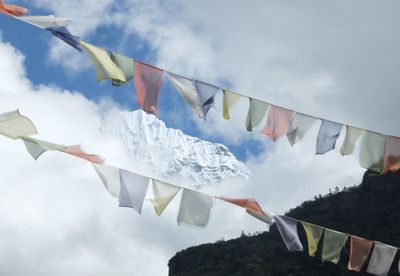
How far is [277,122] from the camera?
33.7 feet

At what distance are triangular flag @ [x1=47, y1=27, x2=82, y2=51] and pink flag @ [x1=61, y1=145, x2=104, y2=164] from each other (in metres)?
1.24

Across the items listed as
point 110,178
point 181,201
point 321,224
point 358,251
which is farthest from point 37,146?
point 321,224

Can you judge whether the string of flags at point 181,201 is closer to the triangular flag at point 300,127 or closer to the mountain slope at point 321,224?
the triangular flag at point 300,127

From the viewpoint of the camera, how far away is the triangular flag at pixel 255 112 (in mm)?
10047

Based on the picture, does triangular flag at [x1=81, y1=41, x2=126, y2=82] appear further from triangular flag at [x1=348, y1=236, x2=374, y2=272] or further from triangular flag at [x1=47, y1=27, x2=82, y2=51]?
triangular flag at [x1=348, y1=236, x2=374, y2=272]

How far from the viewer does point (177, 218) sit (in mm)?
9328

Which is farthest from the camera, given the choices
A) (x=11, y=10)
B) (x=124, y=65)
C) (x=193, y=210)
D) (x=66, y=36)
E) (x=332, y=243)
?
(x=332, y=243)

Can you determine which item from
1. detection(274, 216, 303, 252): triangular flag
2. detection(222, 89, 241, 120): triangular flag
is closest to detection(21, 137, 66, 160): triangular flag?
detection(222, 89, 241, 120): triangular flag

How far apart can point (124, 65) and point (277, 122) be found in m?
2.86

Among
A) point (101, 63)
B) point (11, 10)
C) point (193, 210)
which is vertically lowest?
point (193, 210)

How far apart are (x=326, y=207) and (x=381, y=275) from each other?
3329cm

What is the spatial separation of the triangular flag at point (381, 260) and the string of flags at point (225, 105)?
129cm

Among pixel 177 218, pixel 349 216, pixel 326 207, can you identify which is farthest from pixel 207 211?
pixel 326 207

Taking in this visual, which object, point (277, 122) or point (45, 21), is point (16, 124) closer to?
point (45, 21)
